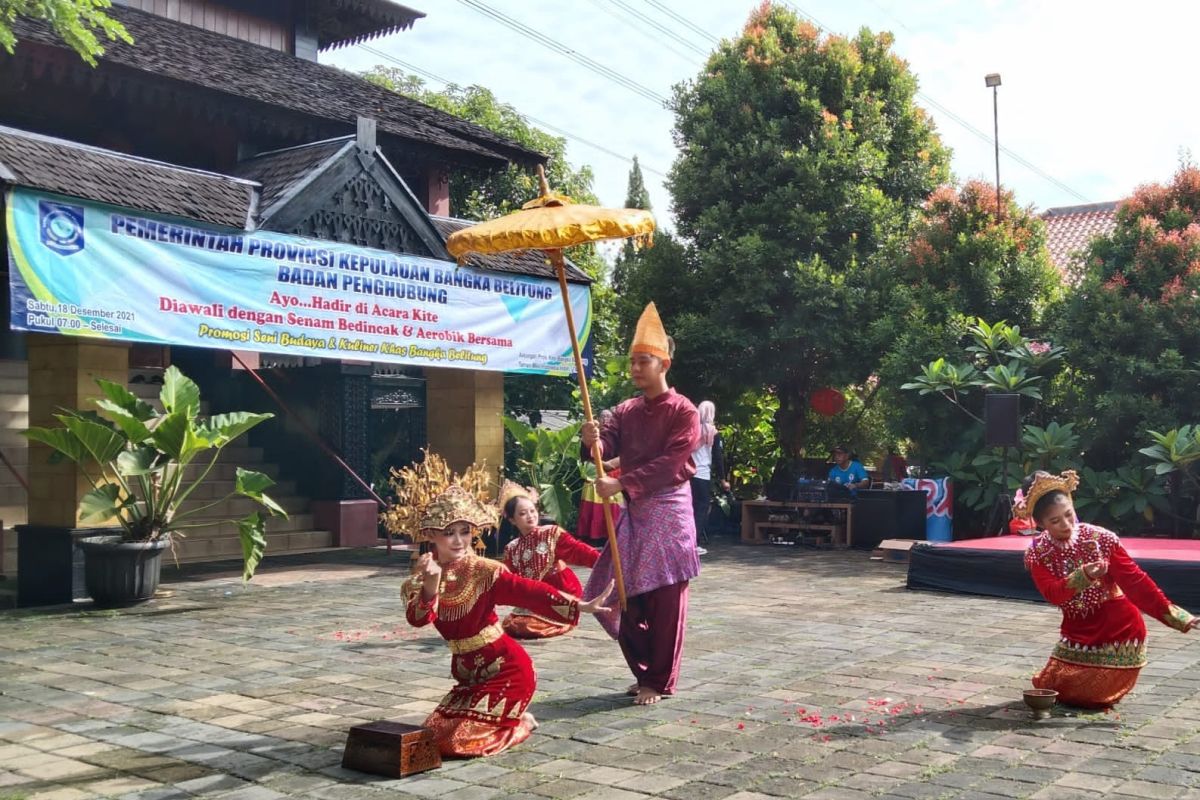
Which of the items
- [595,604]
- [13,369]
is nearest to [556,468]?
[13,369]

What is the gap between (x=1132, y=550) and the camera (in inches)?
422

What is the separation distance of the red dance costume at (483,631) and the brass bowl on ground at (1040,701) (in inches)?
89.3

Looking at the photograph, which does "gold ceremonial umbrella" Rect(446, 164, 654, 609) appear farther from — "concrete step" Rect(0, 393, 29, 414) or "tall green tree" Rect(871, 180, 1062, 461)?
"tall green tree" Rect(871, 180, 1062, 461)

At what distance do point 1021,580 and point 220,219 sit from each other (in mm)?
7861

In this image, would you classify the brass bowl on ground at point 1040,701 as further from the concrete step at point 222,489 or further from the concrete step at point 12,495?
the concrete step at point 12,495

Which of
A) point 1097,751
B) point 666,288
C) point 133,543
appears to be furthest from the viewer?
point 666,288

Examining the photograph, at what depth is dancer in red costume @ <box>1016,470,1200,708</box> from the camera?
5.70m

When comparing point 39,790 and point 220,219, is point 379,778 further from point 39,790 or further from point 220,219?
point 220,219

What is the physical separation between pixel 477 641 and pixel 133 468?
508 cm

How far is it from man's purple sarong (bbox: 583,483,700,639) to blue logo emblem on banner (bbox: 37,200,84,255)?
5.68 meters

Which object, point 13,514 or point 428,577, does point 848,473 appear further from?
point 428,577

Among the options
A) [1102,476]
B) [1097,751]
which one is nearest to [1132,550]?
[1102,476]

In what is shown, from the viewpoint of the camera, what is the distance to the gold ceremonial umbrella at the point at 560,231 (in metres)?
5.61

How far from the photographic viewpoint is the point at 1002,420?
A: 12.8 m
